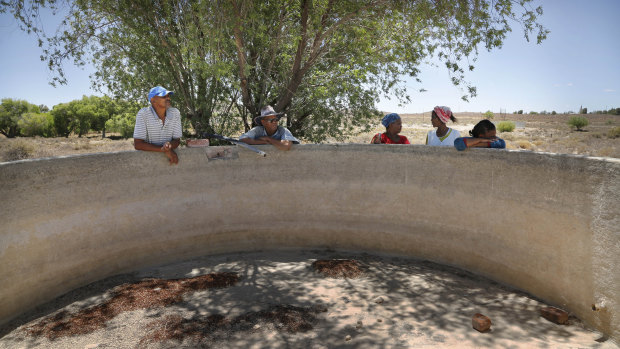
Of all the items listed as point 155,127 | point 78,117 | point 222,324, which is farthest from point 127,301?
point 78,117

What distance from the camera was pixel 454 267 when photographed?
18.1ft

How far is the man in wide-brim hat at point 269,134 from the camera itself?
6.02m

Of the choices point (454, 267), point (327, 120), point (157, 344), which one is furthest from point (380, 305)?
point (327, 120)

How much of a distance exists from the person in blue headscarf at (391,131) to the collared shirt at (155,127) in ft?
9.79

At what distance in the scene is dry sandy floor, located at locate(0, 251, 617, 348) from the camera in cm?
387

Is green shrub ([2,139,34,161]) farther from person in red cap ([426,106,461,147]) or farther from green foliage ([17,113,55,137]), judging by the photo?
person in red cap ([426,106,461,147])

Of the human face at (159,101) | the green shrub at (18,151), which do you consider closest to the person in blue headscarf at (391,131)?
the human face at (159,101)

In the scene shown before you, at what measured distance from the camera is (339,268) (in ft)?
17.9

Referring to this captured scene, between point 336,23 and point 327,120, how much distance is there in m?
3.05

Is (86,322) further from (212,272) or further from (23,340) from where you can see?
(212,272)

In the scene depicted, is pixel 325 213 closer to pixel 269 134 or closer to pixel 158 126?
pixel 269 134

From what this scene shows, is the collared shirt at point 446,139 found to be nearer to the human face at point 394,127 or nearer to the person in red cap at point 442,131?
the person in red cap at point 442,131

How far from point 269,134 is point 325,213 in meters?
1.53

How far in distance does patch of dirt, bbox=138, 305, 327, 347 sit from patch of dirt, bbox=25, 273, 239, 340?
0.50m
